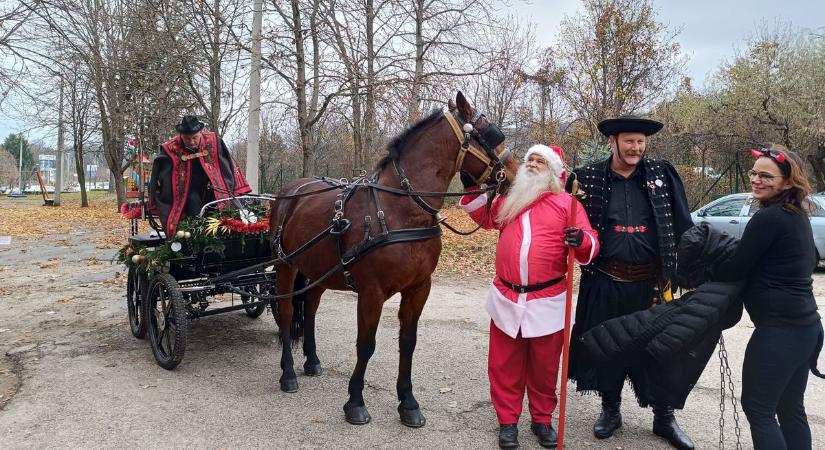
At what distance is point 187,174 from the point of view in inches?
207

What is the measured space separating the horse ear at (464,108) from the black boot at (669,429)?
85.7 inches

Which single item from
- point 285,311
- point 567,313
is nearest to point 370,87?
point 285,311

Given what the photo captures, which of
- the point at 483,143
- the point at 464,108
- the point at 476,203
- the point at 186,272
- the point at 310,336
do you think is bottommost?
the point at 310,336

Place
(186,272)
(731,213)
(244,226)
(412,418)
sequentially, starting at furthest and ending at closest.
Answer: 1. (731,213)
2. (186,272)
3. (244,226)
4. (412,418)

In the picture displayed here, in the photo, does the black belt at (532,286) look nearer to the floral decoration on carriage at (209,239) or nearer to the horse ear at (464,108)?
the horse ear at (464,108)

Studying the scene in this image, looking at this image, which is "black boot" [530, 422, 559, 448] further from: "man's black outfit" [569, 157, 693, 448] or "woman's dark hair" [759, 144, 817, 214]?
"woman's dark hair" [759, 144, 817, 214]

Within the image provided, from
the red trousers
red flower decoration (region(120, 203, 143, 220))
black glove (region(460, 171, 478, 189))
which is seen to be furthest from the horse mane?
red flower decoration (region(120, 203, 143, 220))

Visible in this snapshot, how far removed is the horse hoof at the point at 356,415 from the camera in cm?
369

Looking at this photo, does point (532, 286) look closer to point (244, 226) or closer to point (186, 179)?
point (244, 226)

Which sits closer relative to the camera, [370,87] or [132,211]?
[132,211]

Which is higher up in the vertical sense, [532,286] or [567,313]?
[532,286]

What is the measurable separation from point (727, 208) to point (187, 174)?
35.5 feet

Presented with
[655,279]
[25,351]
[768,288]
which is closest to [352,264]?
[655,279]

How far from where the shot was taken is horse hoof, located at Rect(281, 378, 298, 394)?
4.29 m
